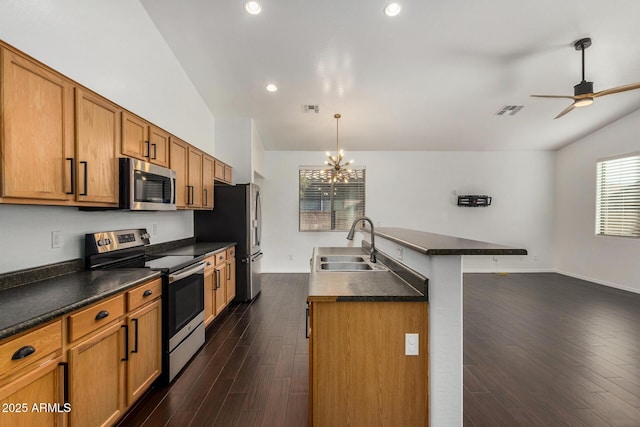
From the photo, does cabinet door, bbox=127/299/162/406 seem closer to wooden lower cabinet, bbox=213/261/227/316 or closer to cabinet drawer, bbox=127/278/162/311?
cabinet drawer, bbox=127/278/162/311

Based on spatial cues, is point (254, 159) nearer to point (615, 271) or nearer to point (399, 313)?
point (399, 313)

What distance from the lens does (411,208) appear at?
6320 millimetres

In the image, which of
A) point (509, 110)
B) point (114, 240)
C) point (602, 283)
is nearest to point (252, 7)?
point (114, 240)

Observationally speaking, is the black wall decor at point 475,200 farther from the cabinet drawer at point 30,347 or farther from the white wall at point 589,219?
the cabinet drawer at point 30,347

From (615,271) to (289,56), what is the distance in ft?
22.4

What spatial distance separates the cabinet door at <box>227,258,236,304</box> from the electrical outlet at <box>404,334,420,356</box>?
9.38 feet

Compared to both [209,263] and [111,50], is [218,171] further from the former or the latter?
[111,50]

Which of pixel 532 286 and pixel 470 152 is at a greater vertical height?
pixel 470 152

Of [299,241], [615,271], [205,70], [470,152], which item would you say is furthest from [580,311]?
[205,70]

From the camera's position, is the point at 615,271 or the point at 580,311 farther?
the point at 615,271

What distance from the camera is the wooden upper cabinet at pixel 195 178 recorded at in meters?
3.39

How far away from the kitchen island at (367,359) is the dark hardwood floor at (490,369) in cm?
48

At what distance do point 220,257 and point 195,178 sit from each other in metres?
1.06

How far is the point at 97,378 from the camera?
1547 mm
